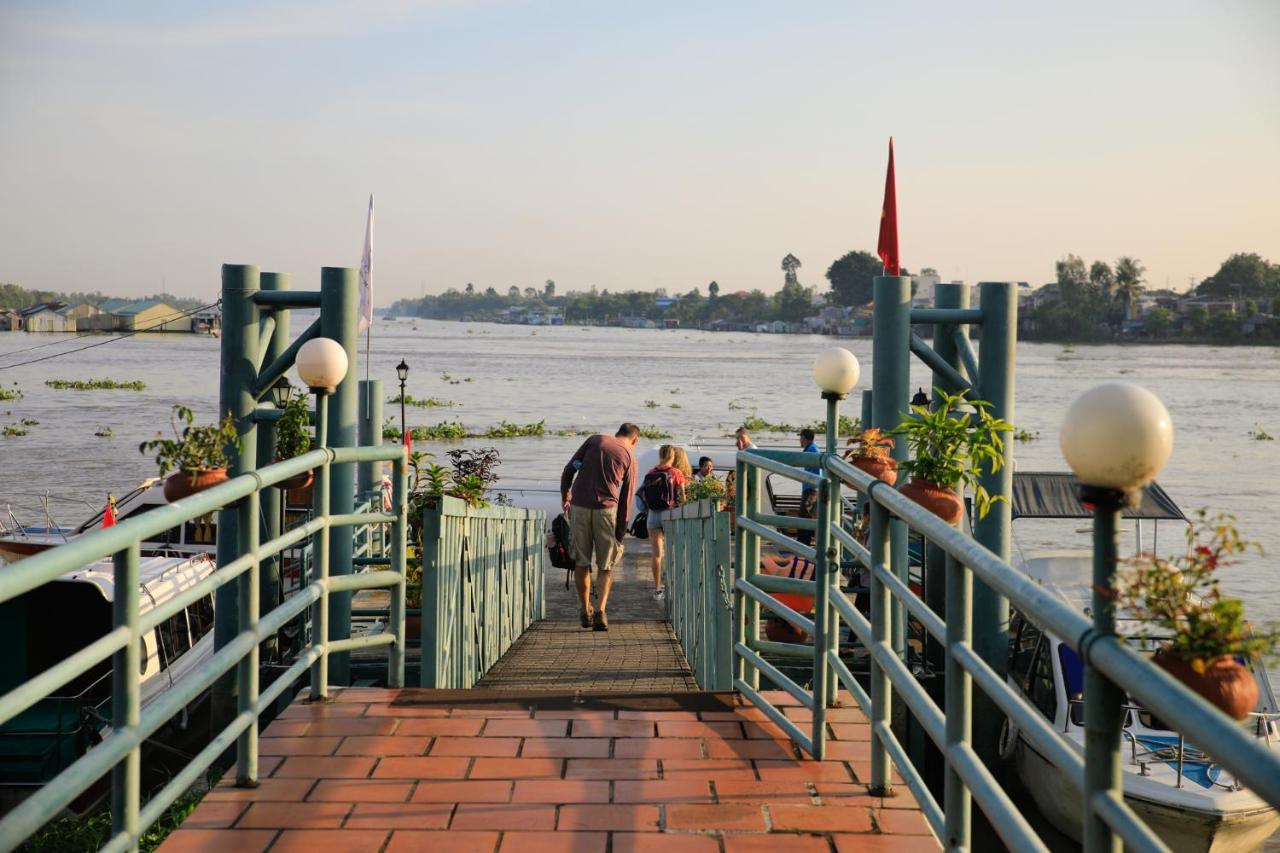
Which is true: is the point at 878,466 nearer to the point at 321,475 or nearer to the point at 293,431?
the point at 321,475

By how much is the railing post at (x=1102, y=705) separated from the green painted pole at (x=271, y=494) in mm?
5750

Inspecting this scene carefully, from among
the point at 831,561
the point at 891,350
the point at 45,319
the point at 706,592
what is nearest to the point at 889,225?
the point at 891,350

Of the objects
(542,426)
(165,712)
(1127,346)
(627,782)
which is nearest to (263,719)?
(627,782)

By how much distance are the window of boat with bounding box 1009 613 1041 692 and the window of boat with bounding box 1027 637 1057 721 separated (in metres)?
0.34

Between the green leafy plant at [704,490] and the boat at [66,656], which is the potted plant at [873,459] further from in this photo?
the green leafy plant at [704,490]

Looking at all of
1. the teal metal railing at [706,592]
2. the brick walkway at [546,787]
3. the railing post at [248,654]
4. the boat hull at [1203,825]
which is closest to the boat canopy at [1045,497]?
the boat hull at [1203,825]

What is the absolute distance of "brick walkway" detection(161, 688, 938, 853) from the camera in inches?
146

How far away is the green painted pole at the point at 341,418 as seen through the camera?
7121 mm

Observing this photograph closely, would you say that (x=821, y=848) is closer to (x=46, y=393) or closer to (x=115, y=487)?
(x=115, y=487)

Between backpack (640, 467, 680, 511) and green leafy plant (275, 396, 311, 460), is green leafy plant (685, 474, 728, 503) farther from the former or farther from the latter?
green leafy plant (275, 396, 311, 460)

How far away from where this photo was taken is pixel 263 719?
328 inches

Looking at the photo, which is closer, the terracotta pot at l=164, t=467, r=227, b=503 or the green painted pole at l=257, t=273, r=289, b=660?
the terracotta pot at l=164, t=467, r=227, b=503

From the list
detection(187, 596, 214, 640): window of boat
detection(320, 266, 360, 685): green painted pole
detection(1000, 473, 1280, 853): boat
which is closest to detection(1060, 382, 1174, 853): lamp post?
detection(320, 266, 360, 685): green painted pole

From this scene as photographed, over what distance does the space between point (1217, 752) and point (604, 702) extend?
365cm
